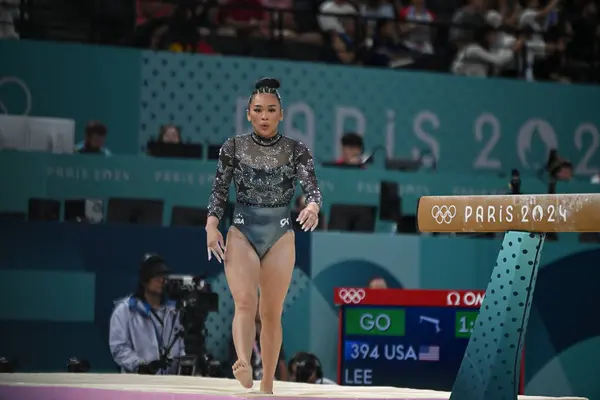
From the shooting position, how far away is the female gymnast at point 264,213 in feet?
20.3

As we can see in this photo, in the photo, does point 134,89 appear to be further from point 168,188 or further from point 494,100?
point 494,100

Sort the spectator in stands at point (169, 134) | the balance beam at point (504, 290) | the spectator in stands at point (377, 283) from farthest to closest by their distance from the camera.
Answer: the spectator in stands at point (169, 134) < the spectator in stands at point (377, 283) < the balance beam at point (504, 290)

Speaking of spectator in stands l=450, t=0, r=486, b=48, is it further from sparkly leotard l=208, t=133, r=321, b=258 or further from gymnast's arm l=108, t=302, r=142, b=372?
sparkly leotard l=208, t=133, r=321, b=258

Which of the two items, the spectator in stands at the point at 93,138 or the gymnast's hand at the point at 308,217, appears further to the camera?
the spectator in stands at the point at 93,138

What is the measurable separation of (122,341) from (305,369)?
1.40m

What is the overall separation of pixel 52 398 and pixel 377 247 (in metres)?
4.36

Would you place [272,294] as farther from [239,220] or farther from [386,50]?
[386,50]

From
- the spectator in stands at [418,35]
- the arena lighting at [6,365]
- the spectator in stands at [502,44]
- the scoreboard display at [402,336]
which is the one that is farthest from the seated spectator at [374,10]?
the arena lighting at [6,365]

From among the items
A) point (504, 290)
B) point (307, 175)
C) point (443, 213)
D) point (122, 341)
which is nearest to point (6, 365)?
point (122, 341)

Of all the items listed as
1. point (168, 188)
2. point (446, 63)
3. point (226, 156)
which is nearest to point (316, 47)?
point (446, 63)

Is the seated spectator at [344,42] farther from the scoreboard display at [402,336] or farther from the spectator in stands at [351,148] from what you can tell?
the scoreboard display at [402,336]

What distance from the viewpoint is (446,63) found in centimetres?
1350

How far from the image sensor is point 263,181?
6262 mm

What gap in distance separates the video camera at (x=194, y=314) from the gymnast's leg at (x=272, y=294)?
258cm
